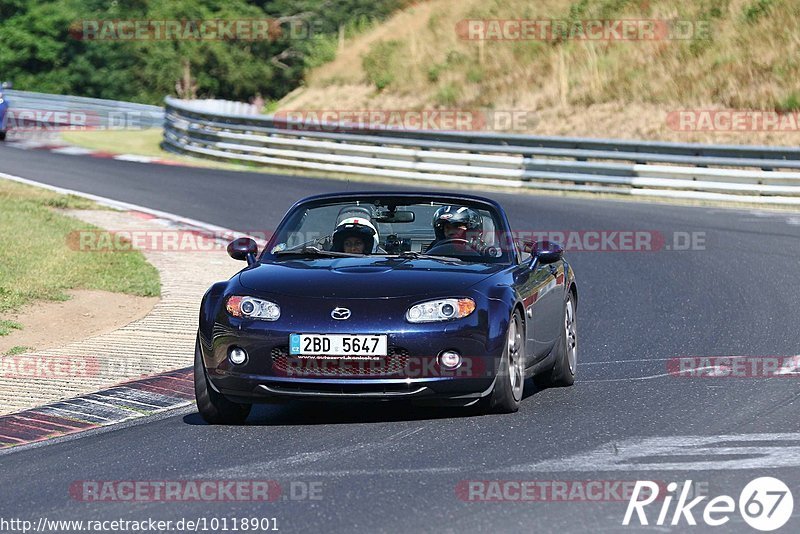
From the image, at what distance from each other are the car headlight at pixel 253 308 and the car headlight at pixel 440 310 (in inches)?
29.8

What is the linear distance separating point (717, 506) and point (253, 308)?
3.17m

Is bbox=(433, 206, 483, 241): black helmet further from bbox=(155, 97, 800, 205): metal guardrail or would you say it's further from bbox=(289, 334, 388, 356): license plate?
bbox=(155, 97, 800, 205): metal guardrail

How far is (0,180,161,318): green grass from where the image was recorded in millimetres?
13750

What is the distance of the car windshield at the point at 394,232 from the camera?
9352 mm

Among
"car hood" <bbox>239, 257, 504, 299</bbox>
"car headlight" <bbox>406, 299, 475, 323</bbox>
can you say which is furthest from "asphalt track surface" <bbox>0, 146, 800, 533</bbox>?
"car hood" <bbox>239, 257, 504, 299</bbox>

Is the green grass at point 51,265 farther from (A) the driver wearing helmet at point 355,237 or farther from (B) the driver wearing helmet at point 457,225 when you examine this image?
(B) the driver wearing helmet at point 457,225

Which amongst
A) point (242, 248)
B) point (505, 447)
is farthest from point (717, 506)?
point (242, 248)

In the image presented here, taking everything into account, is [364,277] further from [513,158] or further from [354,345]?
[513,158]

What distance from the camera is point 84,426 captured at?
28.1 feet

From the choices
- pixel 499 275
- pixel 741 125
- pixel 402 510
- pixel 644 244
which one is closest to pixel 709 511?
pixel 402 510

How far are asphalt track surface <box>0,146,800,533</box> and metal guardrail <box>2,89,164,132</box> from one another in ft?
106

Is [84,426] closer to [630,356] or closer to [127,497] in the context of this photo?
[127,497]

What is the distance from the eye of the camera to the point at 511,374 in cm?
840

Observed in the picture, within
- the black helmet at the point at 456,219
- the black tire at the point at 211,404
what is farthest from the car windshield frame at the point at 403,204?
the black tire at the point at 211,404
